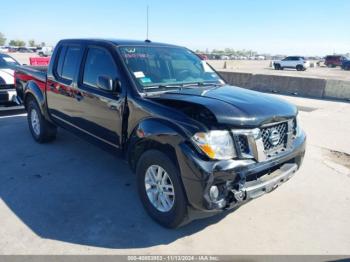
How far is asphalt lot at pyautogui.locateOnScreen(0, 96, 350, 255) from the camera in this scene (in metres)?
2.87

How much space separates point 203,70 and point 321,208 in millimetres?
2472

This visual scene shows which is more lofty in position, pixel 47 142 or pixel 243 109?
pixel 243 109

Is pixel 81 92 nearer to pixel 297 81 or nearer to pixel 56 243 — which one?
pixel 56 243

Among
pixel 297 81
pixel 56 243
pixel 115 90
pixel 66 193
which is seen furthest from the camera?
pixel 297 81

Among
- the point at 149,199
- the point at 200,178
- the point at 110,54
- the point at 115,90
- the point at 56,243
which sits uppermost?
the point at 110,54

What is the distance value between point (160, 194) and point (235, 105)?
122 centimetres

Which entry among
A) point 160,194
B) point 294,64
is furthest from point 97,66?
point 294,64

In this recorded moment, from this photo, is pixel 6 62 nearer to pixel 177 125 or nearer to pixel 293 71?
pixel 177 125

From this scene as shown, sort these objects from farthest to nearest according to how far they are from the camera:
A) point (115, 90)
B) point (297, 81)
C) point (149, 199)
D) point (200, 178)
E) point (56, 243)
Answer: point (297, 81), point (115, 90), point (149, 199), point (56, 243), point (200, 178)

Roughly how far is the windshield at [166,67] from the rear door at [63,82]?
40.1 inches

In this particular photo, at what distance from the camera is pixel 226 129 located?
2.69 meters

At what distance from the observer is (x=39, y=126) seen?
5562 mm

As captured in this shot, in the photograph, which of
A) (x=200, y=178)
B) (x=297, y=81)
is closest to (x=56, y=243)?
(x=200, y=178)

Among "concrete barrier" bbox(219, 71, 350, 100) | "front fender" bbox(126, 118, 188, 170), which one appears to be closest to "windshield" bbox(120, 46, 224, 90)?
"front fender" bbox(126, 118, 188, 170)
